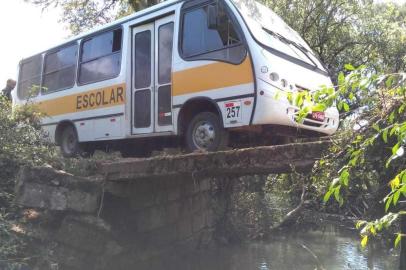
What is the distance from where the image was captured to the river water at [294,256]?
42.3 ft

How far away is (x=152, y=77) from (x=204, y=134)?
166cm

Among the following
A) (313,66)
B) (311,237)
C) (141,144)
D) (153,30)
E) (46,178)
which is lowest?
(311,237)

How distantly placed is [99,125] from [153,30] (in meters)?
2.16

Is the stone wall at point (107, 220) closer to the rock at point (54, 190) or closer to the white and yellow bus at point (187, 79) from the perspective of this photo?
the rock at point (54, 190)

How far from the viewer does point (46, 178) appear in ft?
28.7

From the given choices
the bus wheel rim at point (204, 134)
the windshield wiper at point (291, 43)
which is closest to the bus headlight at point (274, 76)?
the windshield wiper at point (291, 43)

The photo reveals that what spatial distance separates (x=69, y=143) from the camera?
36.5 ft

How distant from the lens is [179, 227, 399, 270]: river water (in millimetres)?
12887

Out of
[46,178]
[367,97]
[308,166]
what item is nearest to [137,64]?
[46,178]

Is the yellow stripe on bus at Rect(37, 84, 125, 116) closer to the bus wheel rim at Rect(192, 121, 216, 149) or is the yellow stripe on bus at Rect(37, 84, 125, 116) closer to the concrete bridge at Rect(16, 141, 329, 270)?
the concrete bridge at Rect(16, 141, 329, 270)

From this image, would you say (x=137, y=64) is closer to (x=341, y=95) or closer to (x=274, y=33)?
(x=274, y=33)

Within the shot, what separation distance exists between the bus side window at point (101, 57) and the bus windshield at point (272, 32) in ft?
9.49

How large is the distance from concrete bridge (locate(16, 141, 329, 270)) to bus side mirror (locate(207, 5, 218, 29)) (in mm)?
1953

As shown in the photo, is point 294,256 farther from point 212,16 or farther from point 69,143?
point 212,16
